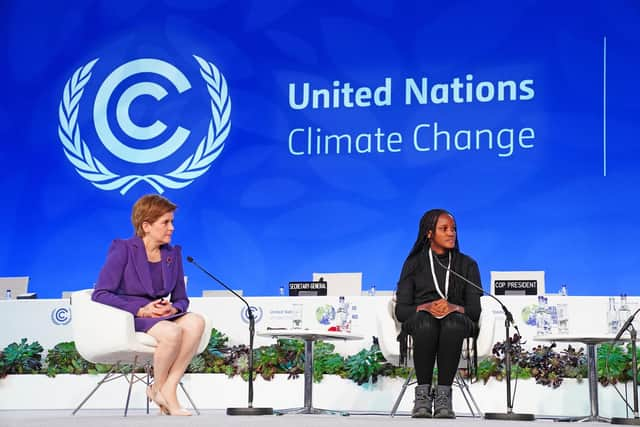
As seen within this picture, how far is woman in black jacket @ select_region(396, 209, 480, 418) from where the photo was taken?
447cm

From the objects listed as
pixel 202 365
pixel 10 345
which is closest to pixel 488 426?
pixel 202 365

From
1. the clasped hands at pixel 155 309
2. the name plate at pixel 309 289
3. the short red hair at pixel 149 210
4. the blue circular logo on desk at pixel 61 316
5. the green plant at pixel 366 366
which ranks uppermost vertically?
the short red hair at pixel 149 210

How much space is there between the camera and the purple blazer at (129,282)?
4.74 m

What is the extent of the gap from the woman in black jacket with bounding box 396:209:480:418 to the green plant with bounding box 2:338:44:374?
2.68m

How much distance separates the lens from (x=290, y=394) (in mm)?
6121

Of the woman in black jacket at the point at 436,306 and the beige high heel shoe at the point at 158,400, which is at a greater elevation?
the woman in black jacket at the point at 436,306

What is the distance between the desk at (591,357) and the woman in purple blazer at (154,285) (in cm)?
173

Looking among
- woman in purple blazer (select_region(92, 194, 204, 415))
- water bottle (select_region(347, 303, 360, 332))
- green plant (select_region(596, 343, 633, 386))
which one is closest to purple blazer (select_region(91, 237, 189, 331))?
woman in purple blazer (select_region(92, 194, 204, 415))

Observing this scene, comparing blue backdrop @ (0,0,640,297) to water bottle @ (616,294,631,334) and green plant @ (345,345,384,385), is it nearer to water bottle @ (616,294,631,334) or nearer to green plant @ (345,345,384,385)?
water bottle @ (616,294,631,334)

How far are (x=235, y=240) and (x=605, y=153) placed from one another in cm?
279

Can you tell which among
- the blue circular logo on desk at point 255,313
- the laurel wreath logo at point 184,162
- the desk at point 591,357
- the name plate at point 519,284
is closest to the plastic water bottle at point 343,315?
the blue circular logo on desk at point 255,313

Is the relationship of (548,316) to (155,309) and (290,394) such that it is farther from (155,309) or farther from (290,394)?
(155,309)

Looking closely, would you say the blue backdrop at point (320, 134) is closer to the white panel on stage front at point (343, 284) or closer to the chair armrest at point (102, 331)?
the white panel on stage front at point (343, 284)

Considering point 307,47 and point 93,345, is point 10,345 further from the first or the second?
point 307,47
